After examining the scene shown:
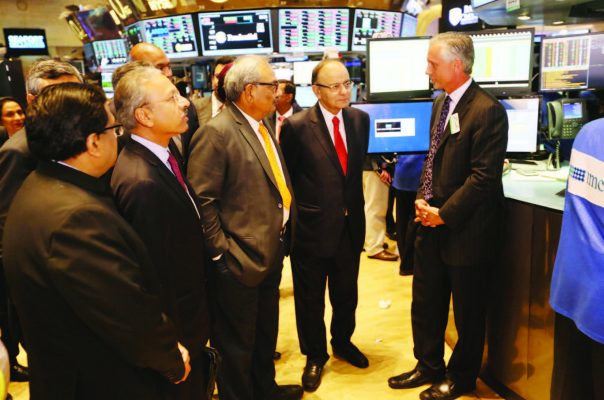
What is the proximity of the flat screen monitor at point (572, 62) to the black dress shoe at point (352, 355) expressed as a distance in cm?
242

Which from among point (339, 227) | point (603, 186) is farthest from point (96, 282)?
point (339, 227)

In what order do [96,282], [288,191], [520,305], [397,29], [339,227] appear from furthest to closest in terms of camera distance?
1. [397,29]
2. [339,227]
3. [520,305]
4. [288,191]
5. [96,282]

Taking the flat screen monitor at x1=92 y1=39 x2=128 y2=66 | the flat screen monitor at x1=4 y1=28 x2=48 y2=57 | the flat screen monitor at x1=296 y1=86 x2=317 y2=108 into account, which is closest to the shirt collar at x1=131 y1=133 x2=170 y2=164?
the flat screen monitor at x1=296 y1=86 x2=317 y2=108

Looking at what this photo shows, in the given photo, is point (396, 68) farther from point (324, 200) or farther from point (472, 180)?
point (472, 180)

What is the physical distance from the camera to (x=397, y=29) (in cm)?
760

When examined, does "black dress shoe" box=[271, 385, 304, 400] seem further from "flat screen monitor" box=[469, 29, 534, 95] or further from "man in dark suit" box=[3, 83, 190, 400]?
"flat screen monitor" box=[469, 29, 534, 95]

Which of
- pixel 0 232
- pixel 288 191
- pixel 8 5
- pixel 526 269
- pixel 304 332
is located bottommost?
pixel 304 332

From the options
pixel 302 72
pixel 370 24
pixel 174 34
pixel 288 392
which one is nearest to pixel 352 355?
pixel 288 392

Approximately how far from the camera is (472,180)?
2379 mm

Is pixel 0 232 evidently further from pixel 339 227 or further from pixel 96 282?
pixel 339 227

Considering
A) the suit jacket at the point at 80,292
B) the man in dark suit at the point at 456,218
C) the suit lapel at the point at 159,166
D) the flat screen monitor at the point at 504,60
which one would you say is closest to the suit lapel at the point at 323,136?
the man in dark suit at the point at 456,218

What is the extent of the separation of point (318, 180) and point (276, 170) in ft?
1.38

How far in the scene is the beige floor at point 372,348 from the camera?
9.57ft

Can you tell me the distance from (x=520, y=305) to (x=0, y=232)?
8.71 feet
